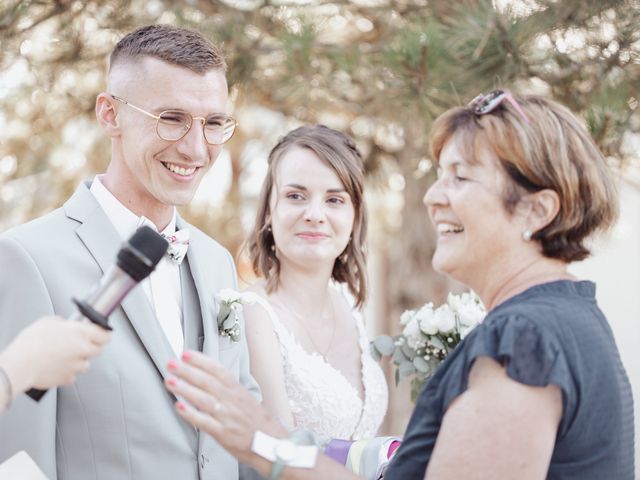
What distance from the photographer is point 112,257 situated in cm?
269

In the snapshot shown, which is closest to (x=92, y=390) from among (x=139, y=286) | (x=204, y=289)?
(x=139, y=286)

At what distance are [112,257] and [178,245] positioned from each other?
34cm

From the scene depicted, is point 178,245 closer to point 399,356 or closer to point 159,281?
point 159,281

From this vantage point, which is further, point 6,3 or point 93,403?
point 6,3

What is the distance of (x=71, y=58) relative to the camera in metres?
5.03

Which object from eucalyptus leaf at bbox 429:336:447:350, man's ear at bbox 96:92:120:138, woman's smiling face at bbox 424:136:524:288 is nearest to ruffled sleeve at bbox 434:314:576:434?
woman's smiling face at bbox 424:136:524:288

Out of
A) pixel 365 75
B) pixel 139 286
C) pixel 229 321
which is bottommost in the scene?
pixel 229 321

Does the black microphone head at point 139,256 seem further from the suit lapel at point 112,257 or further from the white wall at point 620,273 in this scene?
the white wall at point 620,273

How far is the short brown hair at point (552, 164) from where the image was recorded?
2.18 meters

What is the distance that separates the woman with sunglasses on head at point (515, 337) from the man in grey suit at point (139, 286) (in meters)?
0.55

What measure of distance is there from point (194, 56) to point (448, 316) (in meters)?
1.70

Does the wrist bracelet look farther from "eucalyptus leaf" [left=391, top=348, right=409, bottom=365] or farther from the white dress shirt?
"eucalyptus leaf" [left=391, top=348, right=409, bottom=365]

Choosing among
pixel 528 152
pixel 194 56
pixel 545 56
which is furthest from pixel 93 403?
pixel 545 56

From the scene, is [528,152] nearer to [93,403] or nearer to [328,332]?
[93,403]
